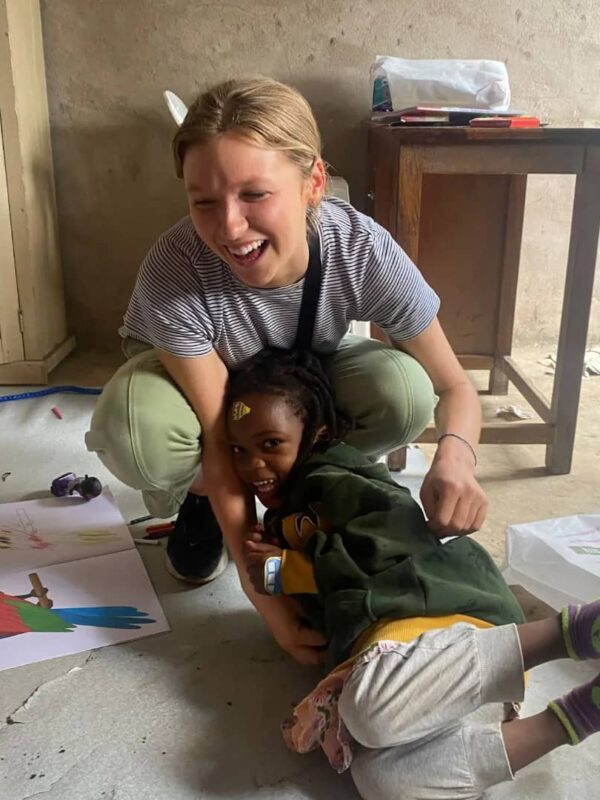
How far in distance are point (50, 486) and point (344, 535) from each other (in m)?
0.68

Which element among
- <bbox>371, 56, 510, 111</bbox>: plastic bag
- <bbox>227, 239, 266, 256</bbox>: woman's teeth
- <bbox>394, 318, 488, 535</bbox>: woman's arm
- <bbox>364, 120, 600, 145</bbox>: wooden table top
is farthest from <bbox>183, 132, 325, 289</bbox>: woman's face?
<bbox>371, 56, 510, 111</bbox>: plastic bag

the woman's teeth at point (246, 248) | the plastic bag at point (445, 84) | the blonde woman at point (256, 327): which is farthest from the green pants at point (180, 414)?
the plastic bag at point (445, 84)

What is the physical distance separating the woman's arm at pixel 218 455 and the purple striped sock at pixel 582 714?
33 centimetres

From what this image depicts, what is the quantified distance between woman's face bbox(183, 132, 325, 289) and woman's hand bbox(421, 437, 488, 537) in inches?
11.5

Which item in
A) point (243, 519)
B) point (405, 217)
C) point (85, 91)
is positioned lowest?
point (243, 519)

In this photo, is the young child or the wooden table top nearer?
the young child

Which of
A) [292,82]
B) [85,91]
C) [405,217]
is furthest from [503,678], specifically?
[85,91]

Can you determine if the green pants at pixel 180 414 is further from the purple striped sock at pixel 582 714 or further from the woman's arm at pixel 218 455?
the purple striped sock at pixel 582 714

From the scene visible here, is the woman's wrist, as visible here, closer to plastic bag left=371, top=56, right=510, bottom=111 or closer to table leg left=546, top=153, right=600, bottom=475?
table leg left=546, top=153, right=600, bottom=475

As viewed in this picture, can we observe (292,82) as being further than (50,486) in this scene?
Yes

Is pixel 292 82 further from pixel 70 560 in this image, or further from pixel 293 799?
pixel 293 799

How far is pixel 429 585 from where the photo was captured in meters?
0.72

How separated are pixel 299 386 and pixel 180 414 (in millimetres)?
149

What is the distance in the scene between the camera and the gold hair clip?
0.88 metres
